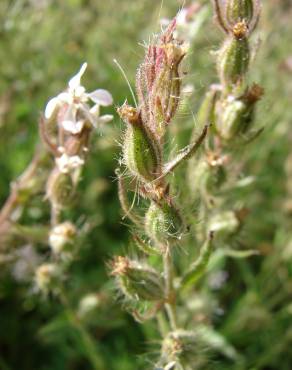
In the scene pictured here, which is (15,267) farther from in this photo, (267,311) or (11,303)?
(267,311)

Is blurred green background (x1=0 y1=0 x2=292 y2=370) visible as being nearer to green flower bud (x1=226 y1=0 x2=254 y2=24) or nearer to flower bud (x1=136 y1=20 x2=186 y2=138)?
green flower bud (x1=226 y1=0 x2=254 y2=24)

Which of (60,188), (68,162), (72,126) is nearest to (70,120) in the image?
(72,126)

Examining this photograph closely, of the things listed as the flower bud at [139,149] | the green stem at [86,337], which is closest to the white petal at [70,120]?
the flower bud at [139,149]

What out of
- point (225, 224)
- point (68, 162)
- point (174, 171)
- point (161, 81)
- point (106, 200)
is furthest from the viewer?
point (106, 200)

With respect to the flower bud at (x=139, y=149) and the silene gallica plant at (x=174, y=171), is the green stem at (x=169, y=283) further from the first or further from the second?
the flower bud at (x=139, y=149)

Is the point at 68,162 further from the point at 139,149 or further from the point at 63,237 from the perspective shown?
the point at 139,149
